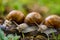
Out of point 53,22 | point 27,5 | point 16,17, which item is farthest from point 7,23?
point 27,5

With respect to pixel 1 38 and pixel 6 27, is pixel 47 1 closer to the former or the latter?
pixel 6 27

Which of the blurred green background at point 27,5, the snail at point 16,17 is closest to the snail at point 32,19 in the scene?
the snail at point 16,17

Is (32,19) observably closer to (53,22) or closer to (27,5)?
(53,22)

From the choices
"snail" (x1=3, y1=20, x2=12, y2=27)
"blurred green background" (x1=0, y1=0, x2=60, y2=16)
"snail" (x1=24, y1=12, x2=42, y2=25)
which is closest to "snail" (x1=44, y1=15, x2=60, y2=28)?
"snail" (x1=24, y1=12, x2=42, y2=25)

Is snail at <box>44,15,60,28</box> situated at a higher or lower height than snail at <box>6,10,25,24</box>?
lower

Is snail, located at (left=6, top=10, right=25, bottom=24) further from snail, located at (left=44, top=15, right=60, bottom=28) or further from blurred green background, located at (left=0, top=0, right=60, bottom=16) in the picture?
blurred green background, located at (left=0, top=0, right=60, bottom=16)

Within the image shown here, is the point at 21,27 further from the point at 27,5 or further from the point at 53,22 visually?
the point at 27,5

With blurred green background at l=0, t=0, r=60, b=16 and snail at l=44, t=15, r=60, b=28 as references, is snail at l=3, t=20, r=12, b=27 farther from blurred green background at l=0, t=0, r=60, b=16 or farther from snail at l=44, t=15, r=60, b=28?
blurred green background at l=0, t=0, r=60, b=16

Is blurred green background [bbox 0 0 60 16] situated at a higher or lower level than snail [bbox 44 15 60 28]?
higher

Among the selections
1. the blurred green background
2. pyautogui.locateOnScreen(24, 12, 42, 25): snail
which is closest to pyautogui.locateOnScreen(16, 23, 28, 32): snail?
pyautogui.locateOnScreen(24, 12, 42, 25): snail

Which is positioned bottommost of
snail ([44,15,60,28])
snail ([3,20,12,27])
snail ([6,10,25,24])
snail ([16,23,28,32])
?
snail ([16,23,28,32])

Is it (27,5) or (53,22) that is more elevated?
(27,5)

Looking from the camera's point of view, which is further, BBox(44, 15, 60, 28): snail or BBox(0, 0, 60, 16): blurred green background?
BBox(0, 0, 60, 16): blurred green background

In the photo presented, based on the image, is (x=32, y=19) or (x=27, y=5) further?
(x=27, y=5)
